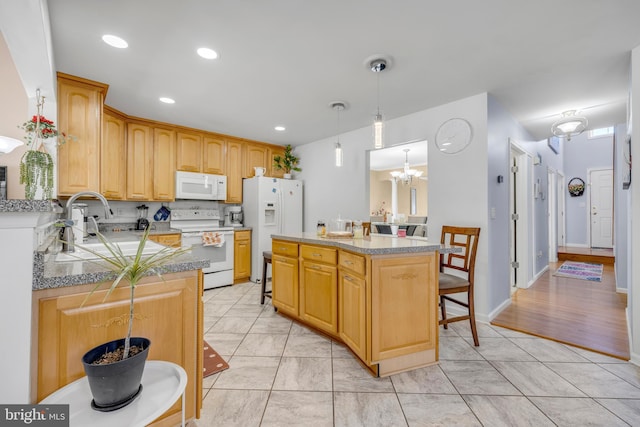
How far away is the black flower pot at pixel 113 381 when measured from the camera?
3.06 feet

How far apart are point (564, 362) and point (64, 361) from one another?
3046mm

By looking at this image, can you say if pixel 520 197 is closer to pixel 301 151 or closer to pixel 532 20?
pixel 532 20

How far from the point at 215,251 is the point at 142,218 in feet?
3.60

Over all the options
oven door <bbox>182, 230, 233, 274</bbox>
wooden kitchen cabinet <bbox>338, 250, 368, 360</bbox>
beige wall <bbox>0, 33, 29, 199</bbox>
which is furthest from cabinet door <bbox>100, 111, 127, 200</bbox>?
wooden kitchen cabinet <bbox>338, 250, 368, 360</bbox>

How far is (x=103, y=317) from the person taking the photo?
3.88ft

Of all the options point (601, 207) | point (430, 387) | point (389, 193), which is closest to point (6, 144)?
point (430, 387)

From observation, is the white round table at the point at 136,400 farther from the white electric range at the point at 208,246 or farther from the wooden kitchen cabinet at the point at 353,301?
the white electric range at the point at 208,246

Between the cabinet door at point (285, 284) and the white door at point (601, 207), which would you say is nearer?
the cabinet door at point (285, 284)

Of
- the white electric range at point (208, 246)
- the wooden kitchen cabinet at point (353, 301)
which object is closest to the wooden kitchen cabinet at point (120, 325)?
the wooden kitchen cabinet at point (353, 301)

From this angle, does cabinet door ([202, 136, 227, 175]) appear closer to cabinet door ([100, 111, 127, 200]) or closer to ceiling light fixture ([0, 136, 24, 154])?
cabinet door ([100, 111, 127, 200])

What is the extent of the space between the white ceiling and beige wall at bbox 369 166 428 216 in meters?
5.73

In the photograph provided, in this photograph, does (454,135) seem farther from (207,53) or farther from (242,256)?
(242,256)

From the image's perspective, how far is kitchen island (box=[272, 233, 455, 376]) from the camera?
1924mm

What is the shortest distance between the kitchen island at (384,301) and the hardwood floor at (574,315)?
4.44 feet
